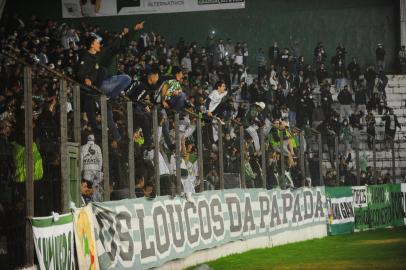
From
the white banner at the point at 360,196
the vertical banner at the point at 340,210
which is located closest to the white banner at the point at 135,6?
the white banner at the point at 360,196

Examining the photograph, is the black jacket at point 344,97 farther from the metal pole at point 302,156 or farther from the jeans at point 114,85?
the jeans at point 114,85

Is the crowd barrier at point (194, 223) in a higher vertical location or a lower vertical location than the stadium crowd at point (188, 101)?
lower

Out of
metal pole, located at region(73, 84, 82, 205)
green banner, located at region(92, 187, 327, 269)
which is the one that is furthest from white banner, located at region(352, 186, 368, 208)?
metal pole, located at region(73, 84, 82, 205)

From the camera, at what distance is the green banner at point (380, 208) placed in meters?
24.7

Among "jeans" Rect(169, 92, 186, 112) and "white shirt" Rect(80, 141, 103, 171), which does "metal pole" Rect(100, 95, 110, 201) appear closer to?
"white shirt" Rect(80, 141, 103, 171)

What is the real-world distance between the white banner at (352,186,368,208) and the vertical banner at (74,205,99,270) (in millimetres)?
14963

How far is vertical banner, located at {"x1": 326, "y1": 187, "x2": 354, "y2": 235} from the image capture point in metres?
22.9

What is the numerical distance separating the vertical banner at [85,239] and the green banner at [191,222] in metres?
0.14

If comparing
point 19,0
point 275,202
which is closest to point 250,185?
point 275,202

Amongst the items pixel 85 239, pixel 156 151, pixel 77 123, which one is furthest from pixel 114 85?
pixel 85 239

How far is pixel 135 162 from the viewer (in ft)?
40.9

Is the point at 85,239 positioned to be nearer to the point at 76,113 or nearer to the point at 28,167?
the point at 28,167

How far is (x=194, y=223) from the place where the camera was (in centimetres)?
1407

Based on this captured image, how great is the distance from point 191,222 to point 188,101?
12.2 metres
